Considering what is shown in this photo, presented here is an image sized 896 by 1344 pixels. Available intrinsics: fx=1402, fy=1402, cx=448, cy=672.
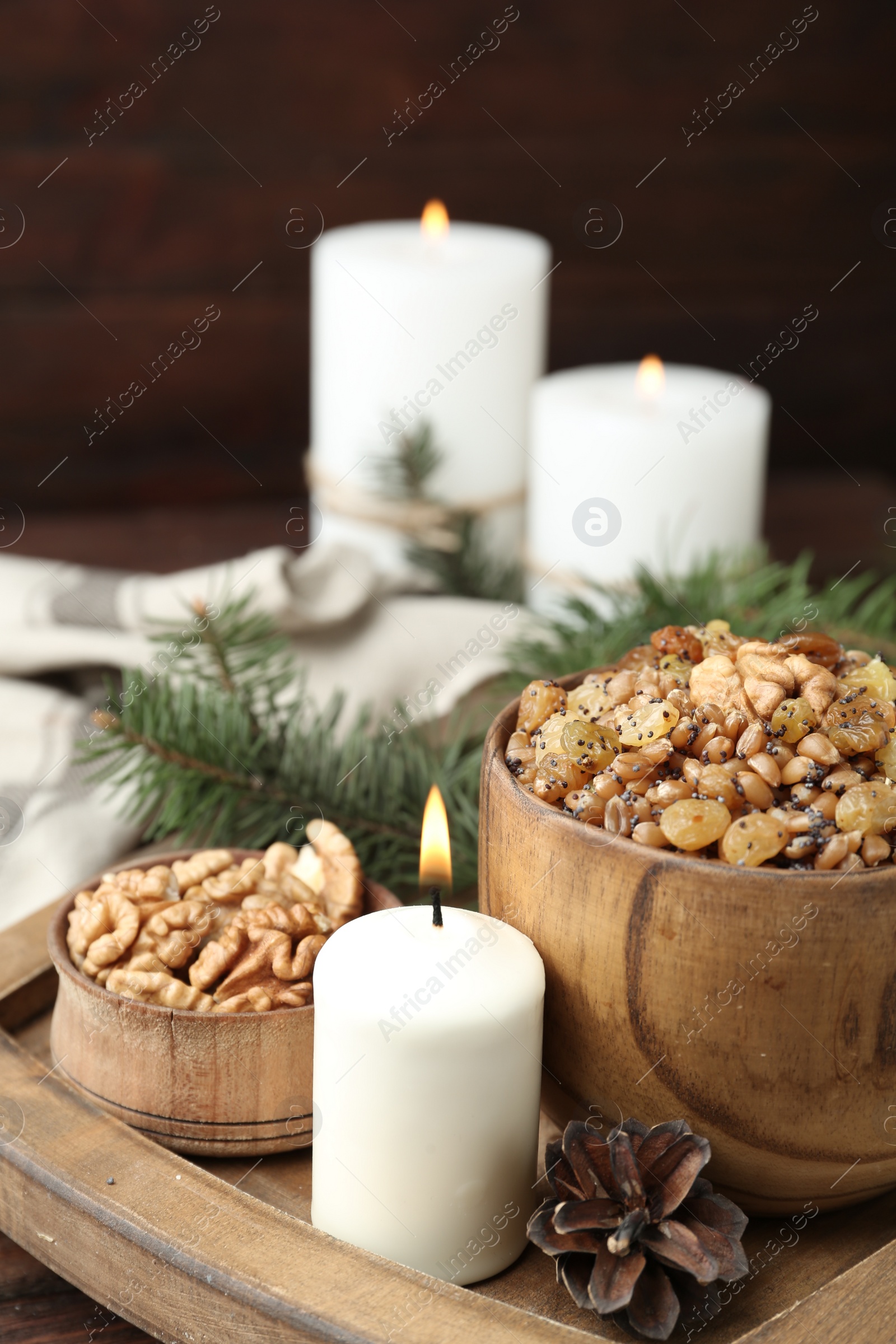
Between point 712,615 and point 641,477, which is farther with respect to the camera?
point 641,477

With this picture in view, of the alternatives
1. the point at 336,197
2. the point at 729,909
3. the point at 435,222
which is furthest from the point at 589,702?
the point at 336,197

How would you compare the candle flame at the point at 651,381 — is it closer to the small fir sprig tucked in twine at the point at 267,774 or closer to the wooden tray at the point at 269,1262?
the small fir sprig tucked in twine at the point at 267,774

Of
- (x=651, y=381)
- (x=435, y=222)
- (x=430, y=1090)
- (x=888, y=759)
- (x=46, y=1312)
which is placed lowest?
(x=46, y=1312)

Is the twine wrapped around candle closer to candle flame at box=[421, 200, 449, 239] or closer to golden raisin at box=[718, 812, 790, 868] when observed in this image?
candle flame at box=[421, 200, 449, 239]

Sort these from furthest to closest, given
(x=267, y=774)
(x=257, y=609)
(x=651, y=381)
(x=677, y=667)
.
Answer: (x=651, y=381), (x=257, y=609), (x=267, y=774), (x=677, y=667)

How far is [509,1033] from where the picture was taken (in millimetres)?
473

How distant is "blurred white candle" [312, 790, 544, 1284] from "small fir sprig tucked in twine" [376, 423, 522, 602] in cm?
60

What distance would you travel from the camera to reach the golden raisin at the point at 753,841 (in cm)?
45

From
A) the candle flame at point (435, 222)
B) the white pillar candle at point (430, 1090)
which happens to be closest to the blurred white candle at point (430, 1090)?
the white pillar candle at point (430, 1090)

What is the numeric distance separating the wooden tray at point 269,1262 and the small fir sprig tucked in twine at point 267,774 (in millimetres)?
188

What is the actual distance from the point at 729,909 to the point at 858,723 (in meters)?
0.09

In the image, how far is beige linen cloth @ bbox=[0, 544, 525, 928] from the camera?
2.85 ft

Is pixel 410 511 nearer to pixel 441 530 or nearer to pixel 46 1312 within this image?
pixel 441 530

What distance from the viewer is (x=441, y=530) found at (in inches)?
42.6
